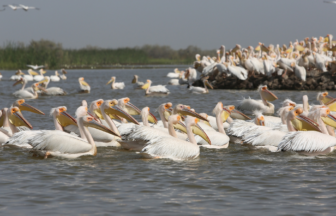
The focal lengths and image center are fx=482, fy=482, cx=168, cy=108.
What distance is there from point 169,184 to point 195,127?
150 centimetres

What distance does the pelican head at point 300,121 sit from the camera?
5.92 meters

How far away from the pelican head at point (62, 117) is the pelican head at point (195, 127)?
1.52 metres

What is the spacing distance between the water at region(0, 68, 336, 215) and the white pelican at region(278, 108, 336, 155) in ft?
0.41

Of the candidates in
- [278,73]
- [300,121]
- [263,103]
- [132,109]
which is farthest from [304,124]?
[278,73]

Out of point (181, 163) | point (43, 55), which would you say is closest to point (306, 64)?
point (181, 163)

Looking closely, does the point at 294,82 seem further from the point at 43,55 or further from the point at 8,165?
the point at 43,55

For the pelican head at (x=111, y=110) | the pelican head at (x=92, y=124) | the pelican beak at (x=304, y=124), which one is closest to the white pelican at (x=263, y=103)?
the pelican beak at (x=304, y=124)

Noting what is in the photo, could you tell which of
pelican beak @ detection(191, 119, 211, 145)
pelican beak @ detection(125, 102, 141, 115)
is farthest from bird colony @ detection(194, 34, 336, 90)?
pelican beak @ detection(191, 119, 211, 145)

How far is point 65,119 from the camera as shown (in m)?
6.26

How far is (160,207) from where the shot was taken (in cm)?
373

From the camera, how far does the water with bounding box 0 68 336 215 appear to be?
3.70 metres

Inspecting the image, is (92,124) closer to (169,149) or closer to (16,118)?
(169,149)

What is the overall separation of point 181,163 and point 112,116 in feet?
6.36

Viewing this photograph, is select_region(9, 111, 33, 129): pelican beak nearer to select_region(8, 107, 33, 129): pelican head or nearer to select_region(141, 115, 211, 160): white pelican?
select_region(8, 107, 33, 129): pelican head
